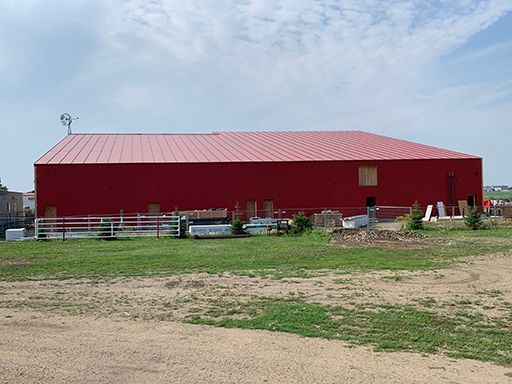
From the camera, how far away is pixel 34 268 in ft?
54.1

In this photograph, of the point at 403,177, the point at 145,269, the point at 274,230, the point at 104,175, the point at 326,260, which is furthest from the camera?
the point at 403,177

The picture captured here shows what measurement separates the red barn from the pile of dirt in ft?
49.4

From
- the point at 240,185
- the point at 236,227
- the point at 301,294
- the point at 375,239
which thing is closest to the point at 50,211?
the point at 240,185

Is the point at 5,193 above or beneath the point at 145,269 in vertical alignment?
above

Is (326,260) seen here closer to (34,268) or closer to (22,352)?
(34,268)

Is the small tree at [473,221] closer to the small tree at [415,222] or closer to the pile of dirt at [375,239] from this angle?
the small tree at [415,222]

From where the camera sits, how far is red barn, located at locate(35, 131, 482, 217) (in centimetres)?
4022

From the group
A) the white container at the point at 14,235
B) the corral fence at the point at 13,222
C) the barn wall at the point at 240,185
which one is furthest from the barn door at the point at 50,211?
the white container at the point at 14,235

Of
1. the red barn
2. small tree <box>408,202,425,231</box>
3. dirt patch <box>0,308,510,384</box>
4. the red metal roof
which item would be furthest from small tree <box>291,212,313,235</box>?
dirt patch <box>0,308,510,384</box>

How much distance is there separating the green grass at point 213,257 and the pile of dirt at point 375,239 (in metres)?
1.06

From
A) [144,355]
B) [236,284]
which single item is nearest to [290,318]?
[144,355]

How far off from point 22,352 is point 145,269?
8489 millimetres

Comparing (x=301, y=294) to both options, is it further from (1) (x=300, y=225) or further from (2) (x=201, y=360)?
(1) (x=300, y=225)

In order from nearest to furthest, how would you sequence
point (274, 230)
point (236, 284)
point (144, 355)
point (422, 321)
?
point (144, 355)
point (422, 321)
point (236, 284)
point (274, 230)
